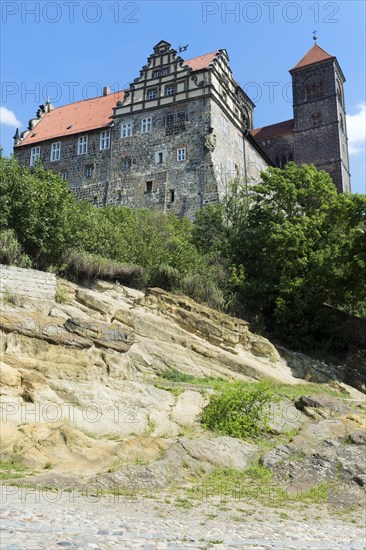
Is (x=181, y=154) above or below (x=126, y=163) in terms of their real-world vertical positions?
above

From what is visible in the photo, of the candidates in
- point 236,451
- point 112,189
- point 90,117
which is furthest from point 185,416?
point 90,117

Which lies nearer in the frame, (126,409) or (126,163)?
(126,409)

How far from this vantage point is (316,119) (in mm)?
58531

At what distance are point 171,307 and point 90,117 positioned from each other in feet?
102

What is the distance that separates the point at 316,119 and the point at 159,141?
25.0m

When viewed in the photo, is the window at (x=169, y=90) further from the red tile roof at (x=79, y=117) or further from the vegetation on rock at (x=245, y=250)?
the vegetation on rock at (x=245, y=250)

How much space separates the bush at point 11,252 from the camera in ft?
63.7

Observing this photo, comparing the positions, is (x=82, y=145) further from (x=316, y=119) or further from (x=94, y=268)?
(x=316, y=119)

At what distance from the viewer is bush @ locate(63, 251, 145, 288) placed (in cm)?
2150

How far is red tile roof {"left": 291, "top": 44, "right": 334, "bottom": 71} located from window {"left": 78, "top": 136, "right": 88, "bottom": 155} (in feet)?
96.7

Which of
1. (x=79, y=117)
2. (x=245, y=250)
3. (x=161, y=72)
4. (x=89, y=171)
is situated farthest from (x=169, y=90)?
(x=245, y=250)

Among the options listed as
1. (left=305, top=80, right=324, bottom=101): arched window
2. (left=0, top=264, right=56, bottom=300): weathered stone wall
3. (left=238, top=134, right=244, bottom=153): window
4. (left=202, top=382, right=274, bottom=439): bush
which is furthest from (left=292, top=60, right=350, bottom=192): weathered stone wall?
(left=202, top=382, right=274, bottom=439): bush

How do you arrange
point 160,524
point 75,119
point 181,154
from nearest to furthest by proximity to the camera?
point 160,524, point 181,154, point 75,119

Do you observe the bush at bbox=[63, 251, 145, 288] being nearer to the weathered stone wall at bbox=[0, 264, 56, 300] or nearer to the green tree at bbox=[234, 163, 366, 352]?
the weathered stone wall at bbox=[0, 264, 56, 300]
